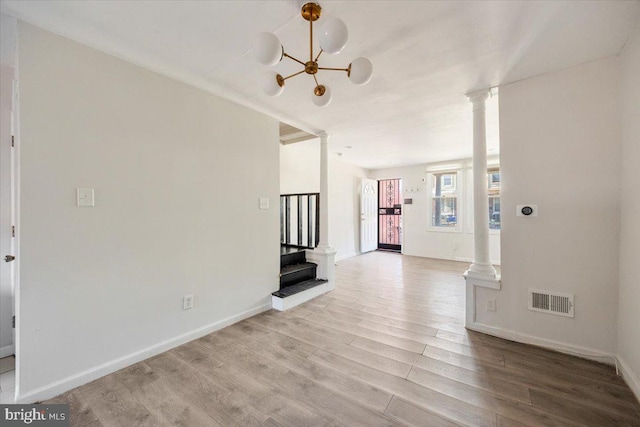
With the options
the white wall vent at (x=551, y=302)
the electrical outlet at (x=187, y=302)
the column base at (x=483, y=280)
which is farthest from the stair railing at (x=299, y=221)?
the white wall vent at (x=551, y=302)

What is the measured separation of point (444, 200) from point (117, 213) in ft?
20.9

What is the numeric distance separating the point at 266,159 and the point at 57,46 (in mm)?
1825

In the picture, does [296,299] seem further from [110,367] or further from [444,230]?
[444,230]

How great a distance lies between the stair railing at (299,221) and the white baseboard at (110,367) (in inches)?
77.4

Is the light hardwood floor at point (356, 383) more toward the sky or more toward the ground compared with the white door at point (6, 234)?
more toward the ground

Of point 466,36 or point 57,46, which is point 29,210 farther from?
point 466,36

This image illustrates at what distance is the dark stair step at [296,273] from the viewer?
338 centimetres

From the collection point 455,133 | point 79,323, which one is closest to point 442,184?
point 455,133

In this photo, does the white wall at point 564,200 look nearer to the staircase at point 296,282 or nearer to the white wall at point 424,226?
the staircase at point 296,282

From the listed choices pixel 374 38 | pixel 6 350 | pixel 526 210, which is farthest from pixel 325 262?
pixel 6 350

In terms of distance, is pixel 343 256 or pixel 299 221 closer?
pixel 299 221

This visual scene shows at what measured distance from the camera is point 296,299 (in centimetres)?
321

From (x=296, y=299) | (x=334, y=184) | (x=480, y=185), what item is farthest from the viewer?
(x=334, y=184)

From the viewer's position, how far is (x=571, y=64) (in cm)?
203
